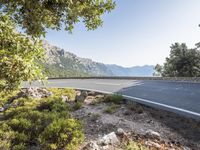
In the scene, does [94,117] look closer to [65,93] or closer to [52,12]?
[52,12]

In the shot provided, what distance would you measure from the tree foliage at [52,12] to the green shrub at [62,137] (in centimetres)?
281

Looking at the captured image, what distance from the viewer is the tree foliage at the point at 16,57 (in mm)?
3824

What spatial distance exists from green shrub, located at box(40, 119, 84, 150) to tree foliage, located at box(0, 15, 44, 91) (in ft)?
5.56

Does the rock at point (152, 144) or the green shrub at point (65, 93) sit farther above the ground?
the green shrub at point (65, 93)

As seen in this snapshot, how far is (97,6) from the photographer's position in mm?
6242

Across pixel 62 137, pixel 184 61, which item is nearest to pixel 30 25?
pixel 62 137

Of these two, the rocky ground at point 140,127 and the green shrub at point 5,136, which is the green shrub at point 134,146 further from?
the green shrub at point 5,136

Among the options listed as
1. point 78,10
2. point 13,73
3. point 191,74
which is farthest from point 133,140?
point 191,74

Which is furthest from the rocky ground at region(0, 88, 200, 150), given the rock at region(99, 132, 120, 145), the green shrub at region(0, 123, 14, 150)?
the green shrub at region(0, 123, 14, 150)

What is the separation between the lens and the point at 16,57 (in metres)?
3.73

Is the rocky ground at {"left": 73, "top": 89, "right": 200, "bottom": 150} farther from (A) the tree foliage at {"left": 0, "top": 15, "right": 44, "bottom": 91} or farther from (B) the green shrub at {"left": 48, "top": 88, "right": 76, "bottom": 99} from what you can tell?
(B) the green shrub at {"left": 48, "top": 88, "right": 76, "bottom": 99}

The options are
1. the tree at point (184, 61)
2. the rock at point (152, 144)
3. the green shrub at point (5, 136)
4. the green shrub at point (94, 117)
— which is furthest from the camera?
the tree at point (184, 61)

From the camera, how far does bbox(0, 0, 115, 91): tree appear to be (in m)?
3.93

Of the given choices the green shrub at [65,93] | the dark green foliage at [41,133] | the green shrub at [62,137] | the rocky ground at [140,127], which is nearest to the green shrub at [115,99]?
the rocky ground at [140,127]
